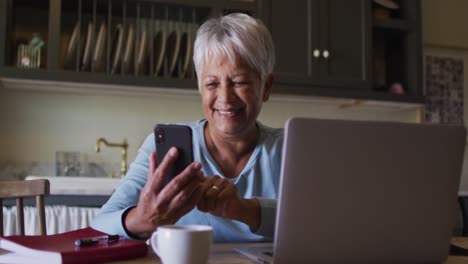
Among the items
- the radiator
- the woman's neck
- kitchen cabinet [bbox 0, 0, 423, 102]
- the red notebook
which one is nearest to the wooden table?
the red notebook

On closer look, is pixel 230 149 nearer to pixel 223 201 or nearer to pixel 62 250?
pixel 223 201

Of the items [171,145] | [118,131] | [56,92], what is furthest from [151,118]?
[171,145]

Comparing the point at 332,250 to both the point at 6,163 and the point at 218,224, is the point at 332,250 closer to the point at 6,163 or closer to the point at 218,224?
the point at 218,224

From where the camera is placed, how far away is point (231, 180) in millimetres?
1157

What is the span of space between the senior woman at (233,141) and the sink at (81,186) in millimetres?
984

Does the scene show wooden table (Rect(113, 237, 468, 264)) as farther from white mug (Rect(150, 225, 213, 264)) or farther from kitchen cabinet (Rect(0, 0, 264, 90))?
kitchen cabinet (Rect(0, 0, 264, 90))

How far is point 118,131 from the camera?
262 centimetres

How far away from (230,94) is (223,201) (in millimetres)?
346

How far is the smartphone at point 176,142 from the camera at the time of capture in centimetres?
79

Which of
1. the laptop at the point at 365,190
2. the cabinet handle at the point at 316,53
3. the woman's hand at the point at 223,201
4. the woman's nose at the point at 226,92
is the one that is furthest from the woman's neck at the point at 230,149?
the cabinet handle at the point at 316,53

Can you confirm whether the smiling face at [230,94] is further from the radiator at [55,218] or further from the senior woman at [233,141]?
the radiator at [55,218]

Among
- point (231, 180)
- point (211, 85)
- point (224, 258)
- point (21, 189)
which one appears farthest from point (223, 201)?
point (21, 189)

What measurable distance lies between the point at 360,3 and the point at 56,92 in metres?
1.71

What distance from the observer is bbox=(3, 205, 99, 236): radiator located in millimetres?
1939
